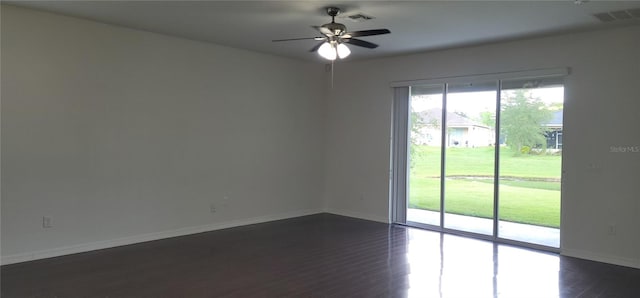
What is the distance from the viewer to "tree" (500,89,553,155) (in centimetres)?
541

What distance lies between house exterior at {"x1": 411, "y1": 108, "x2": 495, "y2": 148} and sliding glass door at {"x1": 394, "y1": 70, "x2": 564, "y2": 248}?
1cm

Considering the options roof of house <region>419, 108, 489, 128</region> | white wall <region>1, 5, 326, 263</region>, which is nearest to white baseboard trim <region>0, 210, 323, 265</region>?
white wall <region>1, 5, 326, 263</region>

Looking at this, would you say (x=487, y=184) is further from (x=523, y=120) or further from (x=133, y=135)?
(x=133, y=135)

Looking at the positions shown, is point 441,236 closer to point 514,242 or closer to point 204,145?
point 514,242

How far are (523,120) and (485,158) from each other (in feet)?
2.25

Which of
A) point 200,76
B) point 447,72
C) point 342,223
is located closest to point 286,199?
point 342,223

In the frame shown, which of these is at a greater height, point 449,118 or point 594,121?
point 449,118

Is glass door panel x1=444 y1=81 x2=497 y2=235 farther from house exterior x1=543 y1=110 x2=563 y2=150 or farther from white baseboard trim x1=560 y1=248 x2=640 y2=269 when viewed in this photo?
white baseboard trim x1=560 y1=248 x2=640 y2=269

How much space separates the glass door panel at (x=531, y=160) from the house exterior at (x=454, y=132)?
264 mm

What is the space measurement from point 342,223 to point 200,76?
293 cm

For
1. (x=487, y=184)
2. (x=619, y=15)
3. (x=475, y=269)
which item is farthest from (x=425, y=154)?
(x=619, y=15)

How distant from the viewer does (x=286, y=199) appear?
7.02 m

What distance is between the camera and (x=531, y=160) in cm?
548

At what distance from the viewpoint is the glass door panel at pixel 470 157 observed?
5848mm
